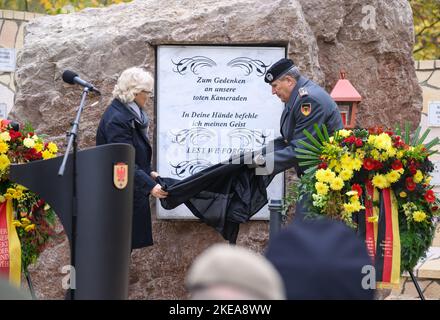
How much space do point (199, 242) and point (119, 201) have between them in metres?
2.36

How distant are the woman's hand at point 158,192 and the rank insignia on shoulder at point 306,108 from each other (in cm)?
117

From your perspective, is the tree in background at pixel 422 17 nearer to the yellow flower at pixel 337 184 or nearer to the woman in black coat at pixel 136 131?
the woman in black coat at pixel 136 131

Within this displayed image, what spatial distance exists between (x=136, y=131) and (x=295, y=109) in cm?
115

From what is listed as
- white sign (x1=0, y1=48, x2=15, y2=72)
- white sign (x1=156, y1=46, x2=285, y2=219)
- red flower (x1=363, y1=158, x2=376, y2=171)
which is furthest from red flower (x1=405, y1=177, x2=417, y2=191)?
white sign (x1=0, y1=48, x2=15, y2=72)

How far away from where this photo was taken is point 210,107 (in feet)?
27.8

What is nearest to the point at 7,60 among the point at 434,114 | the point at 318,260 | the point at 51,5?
the point at 51,5

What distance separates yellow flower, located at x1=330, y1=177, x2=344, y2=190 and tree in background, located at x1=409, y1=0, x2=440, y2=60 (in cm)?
988

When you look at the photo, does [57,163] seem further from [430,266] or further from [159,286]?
[430,266]

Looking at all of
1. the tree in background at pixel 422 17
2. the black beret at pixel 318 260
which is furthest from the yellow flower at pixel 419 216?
the tree in background at pixel 422 17

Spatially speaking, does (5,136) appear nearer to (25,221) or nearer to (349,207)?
(25,221)

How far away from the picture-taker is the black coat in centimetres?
766

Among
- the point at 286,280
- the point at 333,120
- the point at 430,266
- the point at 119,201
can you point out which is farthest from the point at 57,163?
the point at 430,266

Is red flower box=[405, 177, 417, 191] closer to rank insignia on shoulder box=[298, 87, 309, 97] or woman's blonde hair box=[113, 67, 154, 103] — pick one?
rank insignia on shoulder box=[298, 87, 309, 97]

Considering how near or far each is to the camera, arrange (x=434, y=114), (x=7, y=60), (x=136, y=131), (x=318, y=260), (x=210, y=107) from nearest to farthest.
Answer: (x=318, y=260) < (x=136, y=131) < (x=210, y=107) < (x=434, y=114) < (x=7, y=60)
